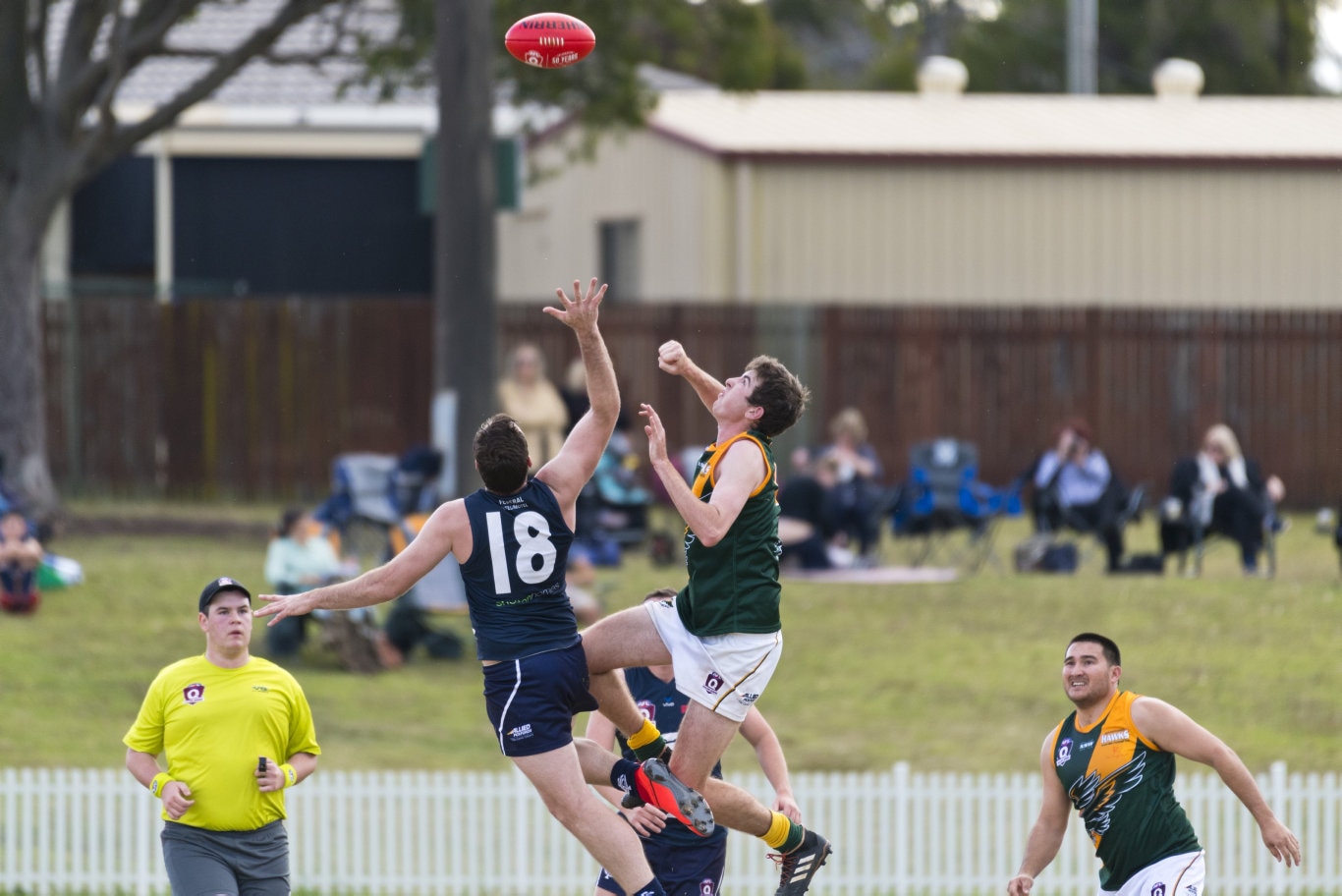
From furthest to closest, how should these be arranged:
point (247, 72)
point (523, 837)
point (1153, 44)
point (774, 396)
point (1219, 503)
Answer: point (1153, 44)
point (247, 72)
point (1219, 503)
point (523, 837)
point (774, 396)

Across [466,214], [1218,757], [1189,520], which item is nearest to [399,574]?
[1218,757]

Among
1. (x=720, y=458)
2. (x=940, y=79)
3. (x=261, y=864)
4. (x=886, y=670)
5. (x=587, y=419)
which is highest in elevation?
(x=940, y=79)

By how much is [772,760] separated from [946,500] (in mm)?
11790

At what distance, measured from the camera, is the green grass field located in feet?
52.1

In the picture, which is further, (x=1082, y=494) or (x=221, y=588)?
(x=1082, y=494)

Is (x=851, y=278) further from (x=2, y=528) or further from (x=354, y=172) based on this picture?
(x=2, y=528)

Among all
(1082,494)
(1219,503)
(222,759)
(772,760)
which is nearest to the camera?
(222,759)

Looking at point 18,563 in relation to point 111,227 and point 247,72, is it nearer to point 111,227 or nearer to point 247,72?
point 111,227

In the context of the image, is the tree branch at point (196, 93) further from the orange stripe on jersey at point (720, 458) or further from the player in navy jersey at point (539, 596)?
the orange stripe on jersey at point (720, 458)

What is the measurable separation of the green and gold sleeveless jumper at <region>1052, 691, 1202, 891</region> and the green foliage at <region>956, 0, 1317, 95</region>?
3740 centimetres

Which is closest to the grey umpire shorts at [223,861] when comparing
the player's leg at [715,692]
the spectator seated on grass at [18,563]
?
the player's leg at [715,692]

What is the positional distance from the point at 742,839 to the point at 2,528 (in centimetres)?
679

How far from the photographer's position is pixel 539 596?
8242mm

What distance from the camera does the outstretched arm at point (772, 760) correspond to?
8.80 m
